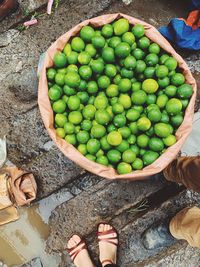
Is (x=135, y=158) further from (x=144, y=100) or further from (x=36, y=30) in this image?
(x=36, y=30)

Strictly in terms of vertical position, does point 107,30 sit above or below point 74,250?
above

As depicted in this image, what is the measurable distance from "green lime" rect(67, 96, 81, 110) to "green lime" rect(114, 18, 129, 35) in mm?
556

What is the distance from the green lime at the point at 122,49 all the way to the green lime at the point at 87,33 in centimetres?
22

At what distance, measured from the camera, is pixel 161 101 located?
306 centimetres

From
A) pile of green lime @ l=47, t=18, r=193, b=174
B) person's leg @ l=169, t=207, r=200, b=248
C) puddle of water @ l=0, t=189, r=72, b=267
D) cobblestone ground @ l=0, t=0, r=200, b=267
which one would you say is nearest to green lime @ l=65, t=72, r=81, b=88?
pile of green lime @ l=47, t=18, r=193, b=174

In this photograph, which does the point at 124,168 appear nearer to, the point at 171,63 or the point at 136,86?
the point at 136,86

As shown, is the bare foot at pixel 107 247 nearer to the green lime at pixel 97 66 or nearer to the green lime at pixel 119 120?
the green lime at pixel 119 120

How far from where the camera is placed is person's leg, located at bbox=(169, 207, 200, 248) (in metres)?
3.28

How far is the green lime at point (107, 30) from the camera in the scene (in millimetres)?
3113

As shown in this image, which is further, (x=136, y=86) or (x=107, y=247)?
(x=107, y=247)

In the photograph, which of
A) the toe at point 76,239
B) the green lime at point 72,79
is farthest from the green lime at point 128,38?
the toe at point 76,239

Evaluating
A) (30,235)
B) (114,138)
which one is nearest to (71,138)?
(114,138)

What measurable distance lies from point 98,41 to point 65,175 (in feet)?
4.39

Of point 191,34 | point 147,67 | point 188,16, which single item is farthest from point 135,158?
point 188,16
